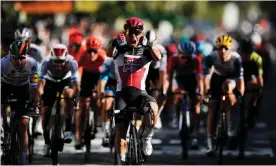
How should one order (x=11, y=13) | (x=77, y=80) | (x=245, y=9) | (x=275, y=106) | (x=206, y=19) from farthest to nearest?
(x=245, y=9) → (x=206, y=19) → (x=11, y=13) → (x=275, y=106) → (x=77, y=80)

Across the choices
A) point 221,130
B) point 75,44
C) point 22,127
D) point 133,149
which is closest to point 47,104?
point 22,127

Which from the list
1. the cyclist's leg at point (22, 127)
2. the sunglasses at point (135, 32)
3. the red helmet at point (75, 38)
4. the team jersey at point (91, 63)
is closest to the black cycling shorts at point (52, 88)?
the cyclist's leg at point (22, 127)

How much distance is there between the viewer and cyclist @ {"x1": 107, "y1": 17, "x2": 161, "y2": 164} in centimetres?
1386

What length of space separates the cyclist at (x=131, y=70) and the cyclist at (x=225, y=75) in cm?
345

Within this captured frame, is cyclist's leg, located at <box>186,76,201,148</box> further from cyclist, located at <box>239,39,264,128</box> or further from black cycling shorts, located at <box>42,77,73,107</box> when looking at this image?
black cycling shorts, located at <box>42,77,73,107</box>

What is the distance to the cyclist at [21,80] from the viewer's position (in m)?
14.9

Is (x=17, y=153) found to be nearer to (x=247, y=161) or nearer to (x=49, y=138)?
(x=49, y=138)

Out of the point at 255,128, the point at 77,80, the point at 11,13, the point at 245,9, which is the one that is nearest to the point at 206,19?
the point at 245,9

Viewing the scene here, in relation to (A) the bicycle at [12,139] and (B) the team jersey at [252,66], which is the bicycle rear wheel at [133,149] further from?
(B) the team jersey at [252,66]

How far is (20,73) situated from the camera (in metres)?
15.4

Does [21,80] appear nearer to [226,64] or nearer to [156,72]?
[156,72]

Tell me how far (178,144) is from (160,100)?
7.78 ft

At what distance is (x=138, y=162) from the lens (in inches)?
543

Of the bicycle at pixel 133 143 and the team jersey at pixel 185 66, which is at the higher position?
the team jersey at pixel 185 66
